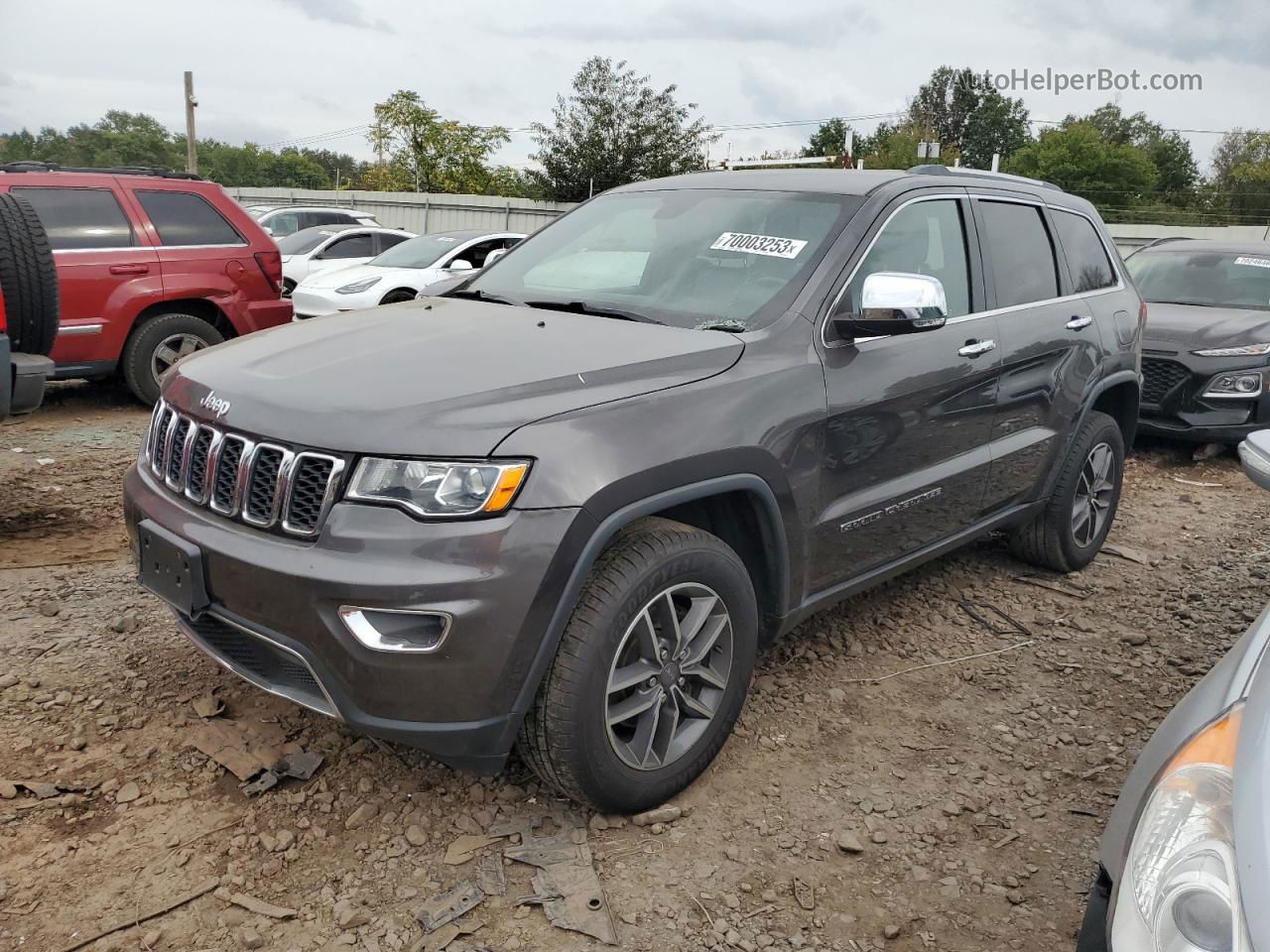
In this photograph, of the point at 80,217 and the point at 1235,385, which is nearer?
the point at 1235,385

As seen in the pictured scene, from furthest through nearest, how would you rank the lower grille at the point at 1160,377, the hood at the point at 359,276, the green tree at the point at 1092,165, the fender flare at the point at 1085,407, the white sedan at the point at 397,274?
the green tree at the point at 1092,165 < the hood at the point at 359,276 < the white sedan at the point at 397,274 < the lower grille at the point at 1160,377 < the fender flare at the point at 1085,407

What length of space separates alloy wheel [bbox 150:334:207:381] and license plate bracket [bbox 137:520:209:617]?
5282 mm

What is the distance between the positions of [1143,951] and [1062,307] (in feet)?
10.9

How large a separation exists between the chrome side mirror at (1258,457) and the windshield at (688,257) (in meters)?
1.29

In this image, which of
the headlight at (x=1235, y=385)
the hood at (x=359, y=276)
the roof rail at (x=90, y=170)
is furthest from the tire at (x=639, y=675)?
the hood at (x=359, y=276)

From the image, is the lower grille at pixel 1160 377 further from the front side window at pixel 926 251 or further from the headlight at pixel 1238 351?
the front side window at pixel 926 251

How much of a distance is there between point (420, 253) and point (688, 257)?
8.62 metres

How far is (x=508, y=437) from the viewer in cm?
231

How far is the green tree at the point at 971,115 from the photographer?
258 feet

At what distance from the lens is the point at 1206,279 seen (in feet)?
27.1

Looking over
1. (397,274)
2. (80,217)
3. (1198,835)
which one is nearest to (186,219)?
(80,217)

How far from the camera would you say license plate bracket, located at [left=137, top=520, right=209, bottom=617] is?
2484mm

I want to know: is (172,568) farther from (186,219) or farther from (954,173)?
(186,219)

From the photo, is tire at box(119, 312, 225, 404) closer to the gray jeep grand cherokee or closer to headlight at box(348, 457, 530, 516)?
the gray jeep grand cherokee
